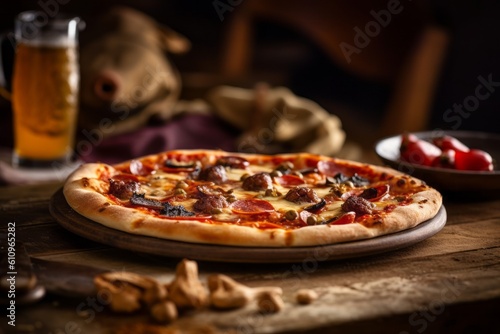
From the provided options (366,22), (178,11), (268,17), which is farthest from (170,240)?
(178,11)

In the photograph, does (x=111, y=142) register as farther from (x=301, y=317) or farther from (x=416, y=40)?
(x=301, y=317)

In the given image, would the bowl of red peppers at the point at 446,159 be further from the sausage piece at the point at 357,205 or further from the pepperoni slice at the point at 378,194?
the sausage piece at the point at 357,205

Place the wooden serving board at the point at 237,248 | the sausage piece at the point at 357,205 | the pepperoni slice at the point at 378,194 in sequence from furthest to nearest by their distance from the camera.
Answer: the pepperoni slice at the point at 378,194 < the sausage piece at the point at 357,205 < the wooden serving board at the point at 237,248

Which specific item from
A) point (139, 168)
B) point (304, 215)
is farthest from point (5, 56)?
point (304, 215)

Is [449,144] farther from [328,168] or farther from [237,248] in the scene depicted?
[237,248]

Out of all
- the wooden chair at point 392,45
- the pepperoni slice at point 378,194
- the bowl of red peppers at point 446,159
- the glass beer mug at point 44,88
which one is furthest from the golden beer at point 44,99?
the wooden chair at point 392,45

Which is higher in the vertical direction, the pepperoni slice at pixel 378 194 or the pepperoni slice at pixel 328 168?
the pepperoni slice at pixel 378 194
